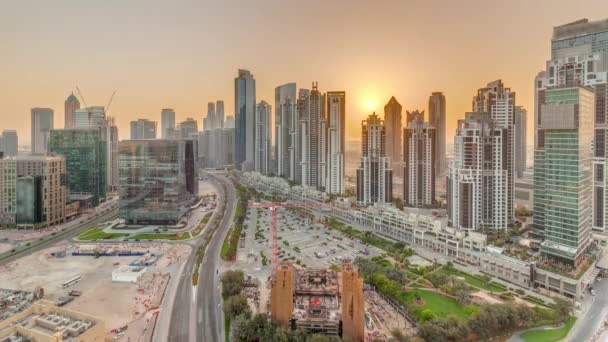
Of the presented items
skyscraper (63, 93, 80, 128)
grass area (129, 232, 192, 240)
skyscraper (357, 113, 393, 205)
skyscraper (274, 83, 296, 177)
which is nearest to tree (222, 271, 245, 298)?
grass area (129, 232, 192, 240)

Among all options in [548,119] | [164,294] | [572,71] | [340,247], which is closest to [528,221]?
[572,71]

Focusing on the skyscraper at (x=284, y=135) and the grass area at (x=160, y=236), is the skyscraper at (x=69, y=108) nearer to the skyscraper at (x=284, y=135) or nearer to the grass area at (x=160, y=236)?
the skyscraper at (x=284, y=135)

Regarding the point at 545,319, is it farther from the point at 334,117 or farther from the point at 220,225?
the point at 334,117

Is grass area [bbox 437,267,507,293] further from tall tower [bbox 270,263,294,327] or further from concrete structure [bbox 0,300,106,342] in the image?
concrete structure [bbox 0,300,106,342]

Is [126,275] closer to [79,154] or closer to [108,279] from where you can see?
[108,279]

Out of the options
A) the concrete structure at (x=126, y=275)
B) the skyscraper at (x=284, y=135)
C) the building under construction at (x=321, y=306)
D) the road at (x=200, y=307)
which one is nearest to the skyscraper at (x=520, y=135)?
the skyscraper at (x=284, y=135)

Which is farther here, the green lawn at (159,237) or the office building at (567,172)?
the green lawn at (159,237)

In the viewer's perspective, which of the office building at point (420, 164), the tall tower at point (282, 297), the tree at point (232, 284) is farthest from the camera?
the office building at point (420, 164)
